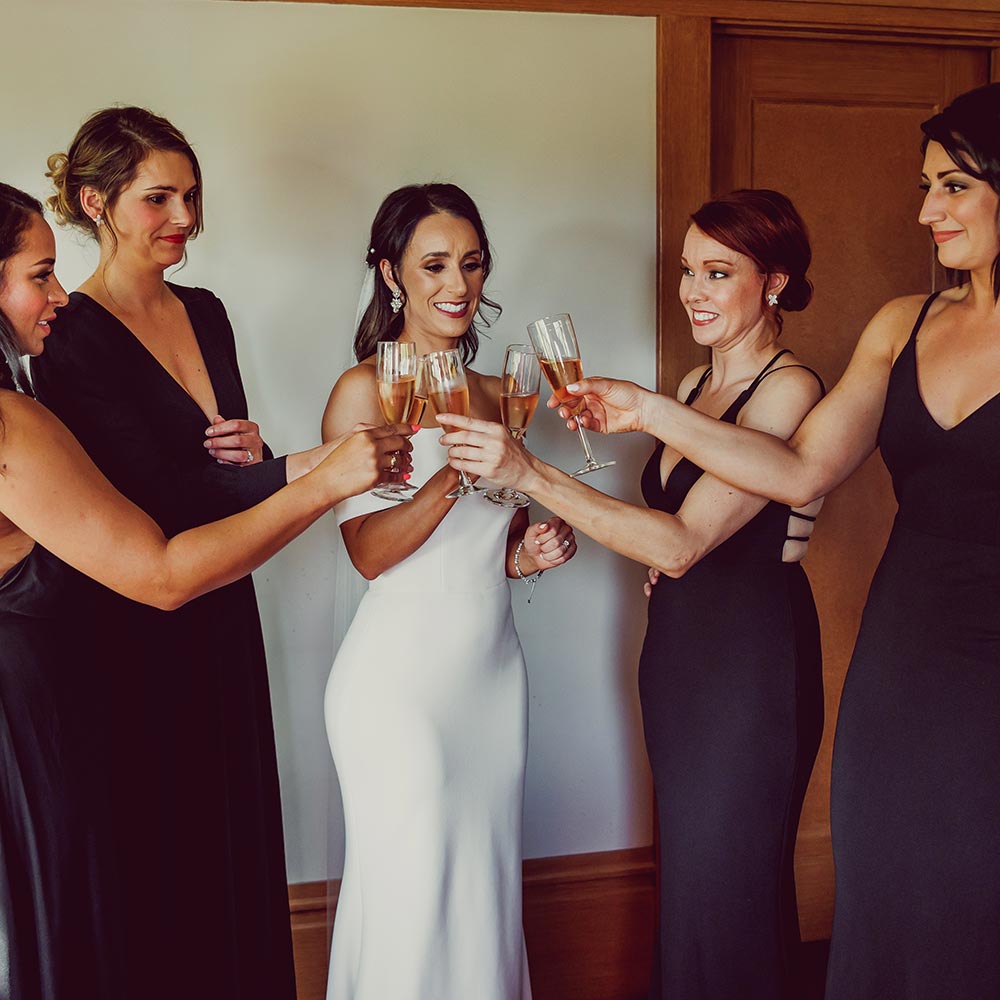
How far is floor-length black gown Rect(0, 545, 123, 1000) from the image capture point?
60.5 inches

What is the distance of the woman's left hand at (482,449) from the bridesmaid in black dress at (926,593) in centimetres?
21

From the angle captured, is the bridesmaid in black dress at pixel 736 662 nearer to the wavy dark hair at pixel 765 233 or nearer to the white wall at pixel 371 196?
the wavy dark hair at pixel 765 233

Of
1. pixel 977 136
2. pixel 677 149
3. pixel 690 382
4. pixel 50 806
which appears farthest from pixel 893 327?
pixel 50 806

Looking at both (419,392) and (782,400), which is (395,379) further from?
(782,400)

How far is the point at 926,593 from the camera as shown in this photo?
1777 millimetres

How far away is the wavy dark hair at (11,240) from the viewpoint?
1.53 meters

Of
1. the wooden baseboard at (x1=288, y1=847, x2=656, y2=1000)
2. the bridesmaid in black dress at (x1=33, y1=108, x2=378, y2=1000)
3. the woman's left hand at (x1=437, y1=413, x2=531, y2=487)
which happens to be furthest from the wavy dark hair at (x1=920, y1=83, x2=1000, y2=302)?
the wooden baseboard at (x1=288, y1=847, x2=656, y2=1000)

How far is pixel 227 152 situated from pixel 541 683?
62.6 inches

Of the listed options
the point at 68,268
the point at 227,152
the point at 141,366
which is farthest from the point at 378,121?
the point at 141,366

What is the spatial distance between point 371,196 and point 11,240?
1318mm

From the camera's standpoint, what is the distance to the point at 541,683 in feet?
9.74

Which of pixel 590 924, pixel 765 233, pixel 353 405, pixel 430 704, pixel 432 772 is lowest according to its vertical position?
pixel 590 924

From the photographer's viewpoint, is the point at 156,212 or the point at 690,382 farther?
the point at 690,382

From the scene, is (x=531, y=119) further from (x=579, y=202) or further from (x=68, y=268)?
(x=68, y=268)
